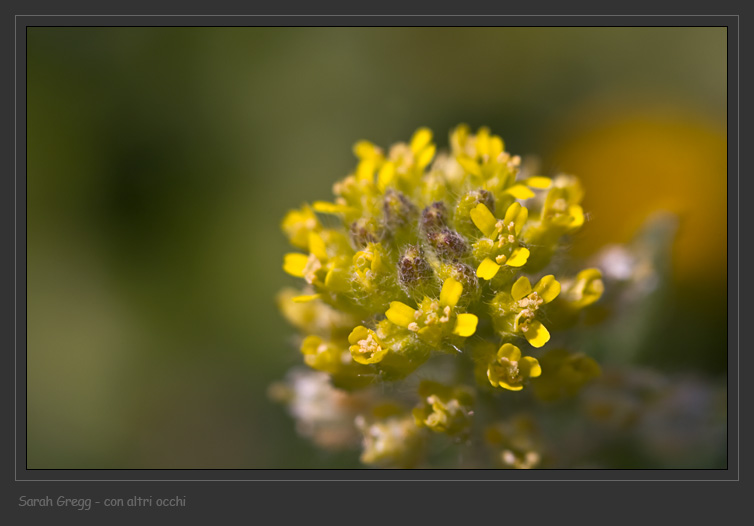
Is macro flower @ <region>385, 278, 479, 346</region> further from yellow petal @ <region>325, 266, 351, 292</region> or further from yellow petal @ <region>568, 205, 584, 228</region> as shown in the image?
yellow petal @ <region>568, 205, 584, 228</region>

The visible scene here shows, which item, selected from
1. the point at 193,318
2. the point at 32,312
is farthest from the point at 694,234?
the point at 32,312

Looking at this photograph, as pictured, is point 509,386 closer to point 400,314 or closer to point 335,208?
point 400,314

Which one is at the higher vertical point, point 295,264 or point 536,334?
point 295,264

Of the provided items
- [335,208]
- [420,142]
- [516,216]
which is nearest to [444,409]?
[516,216]

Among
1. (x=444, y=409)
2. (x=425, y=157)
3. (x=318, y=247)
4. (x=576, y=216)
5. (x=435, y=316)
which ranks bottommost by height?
(x=444, y=409)

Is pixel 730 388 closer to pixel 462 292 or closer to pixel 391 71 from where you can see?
pixel 462 292

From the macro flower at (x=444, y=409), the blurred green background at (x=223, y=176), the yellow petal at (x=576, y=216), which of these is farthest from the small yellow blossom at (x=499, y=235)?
the blurred green background at (x=223, y=176)
